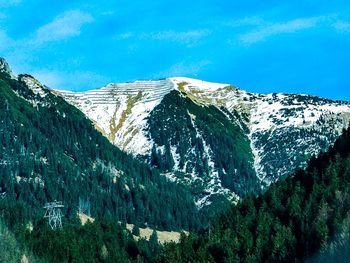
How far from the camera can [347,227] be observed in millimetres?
191000

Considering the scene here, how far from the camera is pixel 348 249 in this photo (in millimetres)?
176500

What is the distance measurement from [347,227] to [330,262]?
1656 centimetres

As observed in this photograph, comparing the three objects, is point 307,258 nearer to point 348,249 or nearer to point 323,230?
point 323,230

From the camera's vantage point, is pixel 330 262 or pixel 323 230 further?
pixel 323 230

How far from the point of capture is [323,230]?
200 m

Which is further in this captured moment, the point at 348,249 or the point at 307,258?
the point at 307,258

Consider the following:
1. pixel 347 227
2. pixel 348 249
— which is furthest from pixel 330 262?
pixel 347 227

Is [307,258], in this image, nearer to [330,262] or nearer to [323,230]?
[323,230]

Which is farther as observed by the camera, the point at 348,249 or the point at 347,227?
the point at 347,227

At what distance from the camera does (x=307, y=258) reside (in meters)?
198

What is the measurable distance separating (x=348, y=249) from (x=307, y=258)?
75.4 feet

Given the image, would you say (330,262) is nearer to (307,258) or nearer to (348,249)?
(348,249)

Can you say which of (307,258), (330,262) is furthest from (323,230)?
(330,262)

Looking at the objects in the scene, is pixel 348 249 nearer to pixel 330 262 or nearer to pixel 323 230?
pixel 330 262
